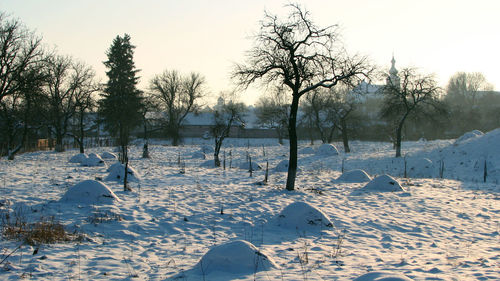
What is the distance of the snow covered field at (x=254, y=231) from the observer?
5383 mm

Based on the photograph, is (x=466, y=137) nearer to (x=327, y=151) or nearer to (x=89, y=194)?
(x=327, y=151)

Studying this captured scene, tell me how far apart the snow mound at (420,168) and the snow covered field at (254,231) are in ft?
25.8

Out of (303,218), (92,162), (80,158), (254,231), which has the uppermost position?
(80,158)

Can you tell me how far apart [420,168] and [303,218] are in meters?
18.2

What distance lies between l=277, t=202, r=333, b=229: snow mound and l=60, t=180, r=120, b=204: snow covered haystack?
500 centimetres

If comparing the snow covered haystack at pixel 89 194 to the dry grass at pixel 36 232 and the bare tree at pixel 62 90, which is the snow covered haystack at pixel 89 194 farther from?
the bare tree at pixel 62 90

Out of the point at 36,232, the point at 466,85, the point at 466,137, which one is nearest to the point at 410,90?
the point at 466,137

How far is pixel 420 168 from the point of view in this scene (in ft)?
77.0

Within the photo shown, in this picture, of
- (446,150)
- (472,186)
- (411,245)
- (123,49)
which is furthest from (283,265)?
(123,49)

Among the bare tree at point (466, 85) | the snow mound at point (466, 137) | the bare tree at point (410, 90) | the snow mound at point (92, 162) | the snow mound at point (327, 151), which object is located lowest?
the snow mound at point (92, 162)

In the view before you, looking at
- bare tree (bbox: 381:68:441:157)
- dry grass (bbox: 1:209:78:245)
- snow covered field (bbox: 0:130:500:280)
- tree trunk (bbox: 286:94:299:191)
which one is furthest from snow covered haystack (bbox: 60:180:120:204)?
bare tree (bbox: 381:68:441:157)

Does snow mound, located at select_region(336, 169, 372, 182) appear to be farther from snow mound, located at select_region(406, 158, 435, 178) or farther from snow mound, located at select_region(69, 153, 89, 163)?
snow mound, located at select_region(69, 153, 89, 163)

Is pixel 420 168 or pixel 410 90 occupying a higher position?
pixel 410 90

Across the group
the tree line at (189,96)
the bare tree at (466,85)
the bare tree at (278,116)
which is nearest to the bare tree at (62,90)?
the tree line at (189,96)
